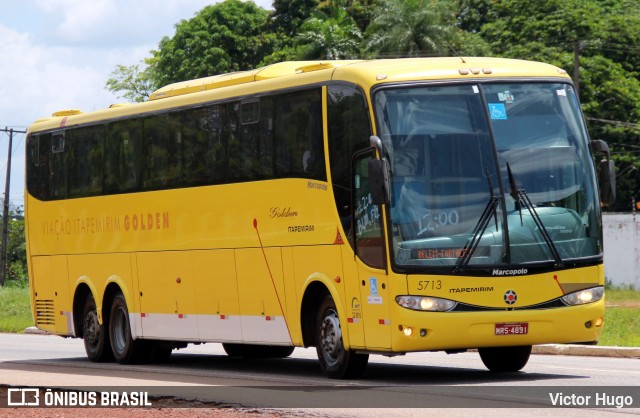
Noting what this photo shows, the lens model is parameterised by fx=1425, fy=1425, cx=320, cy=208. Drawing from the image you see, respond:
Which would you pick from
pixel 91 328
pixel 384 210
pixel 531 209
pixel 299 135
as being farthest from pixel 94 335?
pixel 531 209

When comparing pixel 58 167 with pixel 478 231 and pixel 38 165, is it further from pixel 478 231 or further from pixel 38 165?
pixel 478 231

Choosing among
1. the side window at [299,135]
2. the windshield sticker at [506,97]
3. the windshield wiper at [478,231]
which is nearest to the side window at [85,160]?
the side window at [299,135]

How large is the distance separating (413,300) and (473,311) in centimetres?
67

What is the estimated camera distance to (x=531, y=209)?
624 inches

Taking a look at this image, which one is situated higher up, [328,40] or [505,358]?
[328,40]

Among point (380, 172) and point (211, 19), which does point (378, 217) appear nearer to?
point (380, 172)

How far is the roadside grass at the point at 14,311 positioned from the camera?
136 ft

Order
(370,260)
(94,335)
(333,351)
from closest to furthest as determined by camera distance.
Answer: (370,260) < (333,351) < (94,335)

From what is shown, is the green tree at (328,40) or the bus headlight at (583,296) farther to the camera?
the green tree at (328,40)

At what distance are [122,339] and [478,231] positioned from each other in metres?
8.98

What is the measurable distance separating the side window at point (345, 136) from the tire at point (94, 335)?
25.3 feet

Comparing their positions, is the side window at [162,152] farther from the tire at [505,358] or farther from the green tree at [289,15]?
the green tree at [289,15]

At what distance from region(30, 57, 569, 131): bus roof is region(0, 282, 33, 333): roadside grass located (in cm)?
2070

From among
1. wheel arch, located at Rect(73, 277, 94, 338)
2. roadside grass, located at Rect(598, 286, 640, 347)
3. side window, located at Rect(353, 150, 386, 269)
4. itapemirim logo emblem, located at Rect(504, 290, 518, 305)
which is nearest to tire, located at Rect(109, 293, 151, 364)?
wheel arch, located at Rect(73, 277, 94, 338)
